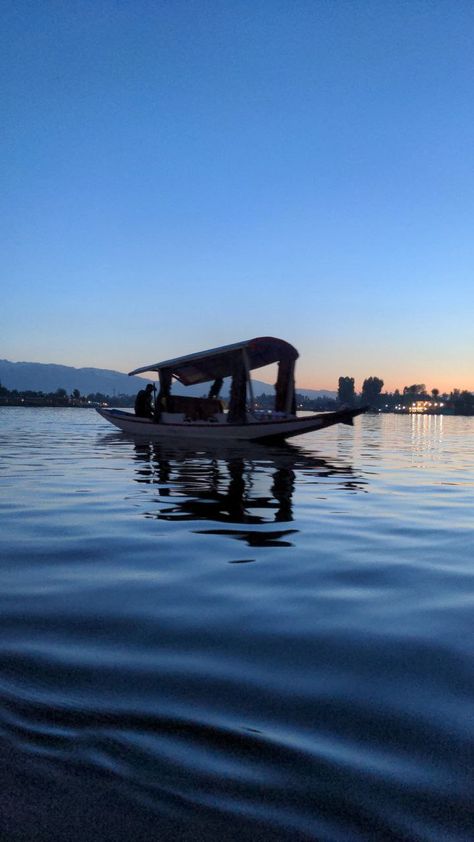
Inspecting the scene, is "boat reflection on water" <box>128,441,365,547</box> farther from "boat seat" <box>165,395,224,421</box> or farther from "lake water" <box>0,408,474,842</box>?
"boat seat" <box>165,395,224,421</box>

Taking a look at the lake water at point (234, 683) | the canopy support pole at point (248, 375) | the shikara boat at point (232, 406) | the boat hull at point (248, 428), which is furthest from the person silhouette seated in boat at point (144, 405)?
the lake water at point (234, 683)

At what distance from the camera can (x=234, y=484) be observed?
15586mm

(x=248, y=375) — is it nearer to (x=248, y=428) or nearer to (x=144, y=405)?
(x=248, y=428)

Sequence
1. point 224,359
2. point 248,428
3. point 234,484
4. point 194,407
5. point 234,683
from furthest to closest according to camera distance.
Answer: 1. point 194,407
2. point 224,359
3. point 248,428
4. point 234,484
5. point 234,683

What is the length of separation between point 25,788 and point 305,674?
1.93 metres

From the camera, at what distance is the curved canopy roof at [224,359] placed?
31656mm

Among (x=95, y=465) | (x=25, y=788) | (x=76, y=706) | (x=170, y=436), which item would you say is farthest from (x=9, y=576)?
(x=170, y=436)

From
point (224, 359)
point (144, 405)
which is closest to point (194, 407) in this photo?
point (144, 405)

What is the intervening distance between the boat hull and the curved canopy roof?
324 centimetres

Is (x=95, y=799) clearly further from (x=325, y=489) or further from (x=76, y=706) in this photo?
(x=325, y=489)

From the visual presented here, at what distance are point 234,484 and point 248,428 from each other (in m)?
16.4

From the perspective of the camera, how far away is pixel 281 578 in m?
6.44

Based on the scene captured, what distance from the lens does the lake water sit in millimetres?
2393

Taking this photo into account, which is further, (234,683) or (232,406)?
(232,406)
